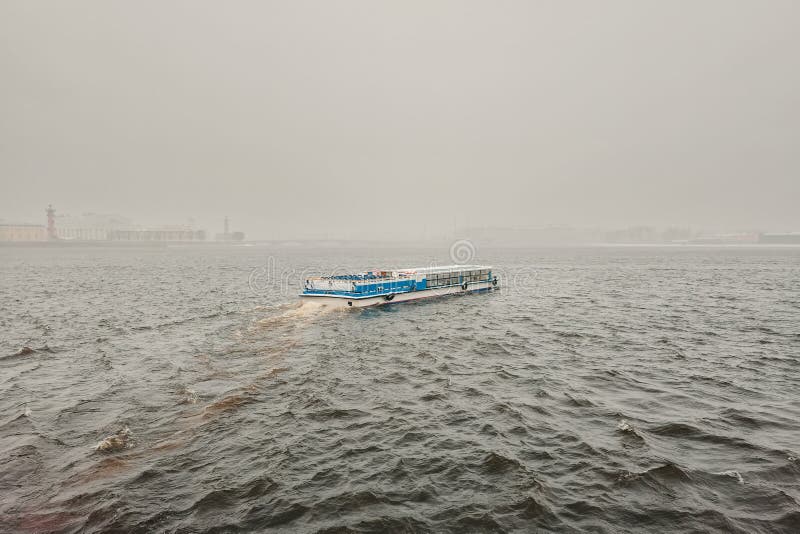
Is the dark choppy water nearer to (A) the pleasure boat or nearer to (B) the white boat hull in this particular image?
(B) the white boat hull

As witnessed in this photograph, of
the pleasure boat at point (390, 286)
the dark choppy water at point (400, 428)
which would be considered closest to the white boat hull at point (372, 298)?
the pleasure boat at point (390, 286)

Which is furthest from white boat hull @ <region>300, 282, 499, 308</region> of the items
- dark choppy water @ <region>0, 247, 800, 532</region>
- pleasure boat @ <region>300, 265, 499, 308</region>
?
dark choppy water @ <region>0, 247, 800, 532</region>

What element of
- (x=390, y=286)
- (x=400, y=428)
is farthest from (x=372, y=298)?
(x=400, y=428)

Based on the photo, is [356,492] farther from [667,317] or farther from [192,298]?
[192,298]

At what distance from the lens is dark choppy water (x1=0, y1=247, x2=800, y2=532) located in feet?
36.7

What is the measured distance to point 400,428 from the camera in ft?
54.2

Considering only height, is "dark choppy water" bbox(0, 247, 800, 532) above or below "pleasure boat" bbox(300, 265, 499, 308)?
below

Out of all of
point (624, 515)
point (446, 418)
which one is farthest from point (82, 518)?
point (624, 515)

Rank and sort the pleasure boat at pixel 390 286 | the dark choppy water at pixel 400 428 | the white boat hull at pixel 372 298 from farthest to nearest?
the pleasure boat at pixel 390 286
the white boat hull at pixel 372 298
the dark choppy water at pixel 400 428

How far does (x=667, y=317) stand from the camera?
4134 centimetres

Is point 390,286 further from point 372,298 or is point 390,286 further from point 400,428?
point 400,428

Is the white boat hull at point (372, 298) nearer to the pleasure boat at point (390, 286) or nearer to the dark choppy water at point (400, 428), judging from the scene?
the pleasure boat at point (390, 286)

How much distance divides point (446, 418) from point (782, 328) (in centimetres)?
3519

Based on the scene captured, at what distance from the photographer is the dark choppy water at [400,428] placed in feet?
36.7
